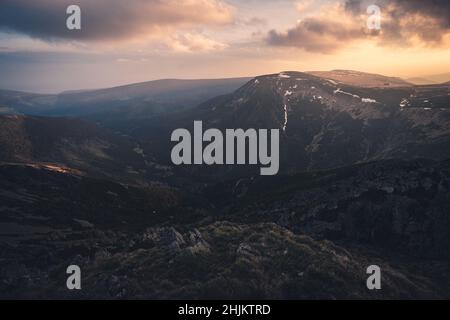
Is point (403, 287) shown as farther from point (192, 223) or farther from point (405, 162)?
point (192, 223)

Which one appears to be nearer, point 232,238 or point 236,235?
point 232,238

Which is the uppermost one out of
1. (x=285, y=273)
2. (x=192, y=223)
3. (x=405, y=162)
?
(x=405, y=162)

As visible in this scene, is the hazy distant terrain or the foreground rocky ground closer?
the foreground rocky ground

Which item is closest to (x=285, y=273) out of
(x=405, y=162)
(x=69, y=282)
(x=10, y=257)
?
(x=69, y=282)

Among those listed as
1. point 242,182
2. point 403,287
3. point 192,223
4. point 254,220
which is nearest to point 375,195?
point 254,220

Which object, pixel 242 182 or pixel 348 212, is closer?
pixel 348 212

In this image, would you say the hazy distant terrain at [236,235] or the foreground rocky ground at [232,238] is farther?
the hazy distant terrain at [236,235]
